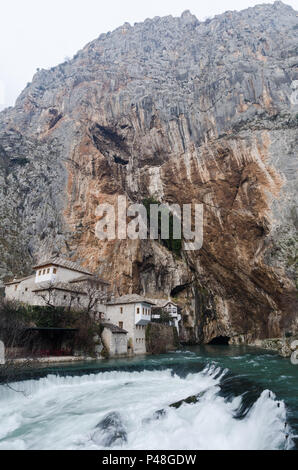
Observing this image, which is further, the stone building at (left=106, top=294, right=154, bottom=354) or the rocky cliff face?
the rocky cliff face

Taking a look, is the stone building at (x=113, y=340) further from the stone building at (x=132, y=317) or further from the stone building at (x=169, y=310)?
the stone building at (x=169, y=310)

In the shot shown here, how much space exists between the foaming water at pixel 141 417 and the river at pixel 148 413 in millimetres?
30

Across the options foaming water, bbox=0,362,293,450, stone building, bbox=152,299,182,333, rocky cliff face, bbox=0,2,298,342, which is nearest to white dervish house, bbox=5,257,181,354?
stone building, bbox=152,299,182,333

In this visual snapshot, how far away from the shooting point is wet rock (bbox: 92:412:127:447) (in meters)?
9.59

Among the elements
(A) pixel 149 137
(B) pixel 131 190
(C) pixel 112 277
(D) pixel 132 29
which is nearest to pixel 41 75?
(D) pixel 132 29

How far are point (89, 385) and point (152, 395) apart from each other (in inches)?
179

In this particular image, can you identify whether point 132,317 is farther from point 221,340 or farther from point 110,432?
point 221,340

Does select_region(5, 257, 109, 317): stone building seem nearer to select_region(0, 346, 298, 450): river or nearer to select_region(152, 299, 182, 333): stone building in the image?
select_region(152, 299, 182, 333): stone building

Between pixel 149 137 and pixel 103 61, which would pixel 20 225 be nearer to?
pixel 149 137

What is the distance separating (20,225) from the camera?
51.2 metres

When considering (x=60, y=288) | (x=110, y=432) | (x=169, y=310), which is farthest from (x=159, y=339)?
(x=110, y=432)

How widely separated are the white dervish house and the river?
1238 cm

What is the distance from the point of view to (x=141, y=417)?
451 inches

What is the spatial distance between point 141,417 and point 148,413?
479 millimetres
